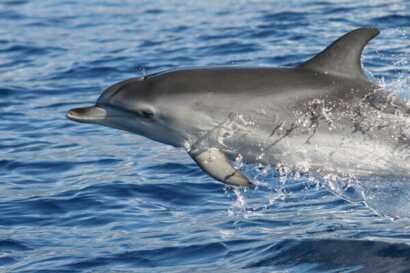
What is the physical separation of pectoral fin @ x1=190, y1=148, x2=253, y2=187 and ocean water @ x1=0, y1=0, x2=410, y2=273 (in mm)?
715

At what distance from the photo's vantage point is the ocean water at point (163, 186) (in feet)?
29.2

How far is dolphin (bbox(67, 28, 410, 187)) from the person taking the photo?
840cm

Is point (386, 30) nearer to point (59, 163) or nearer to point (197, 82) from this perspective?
point (59, 163)

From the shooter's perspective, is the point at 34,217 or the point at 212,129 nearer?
the point at 212,129

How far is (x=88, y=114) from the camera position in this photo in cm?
858

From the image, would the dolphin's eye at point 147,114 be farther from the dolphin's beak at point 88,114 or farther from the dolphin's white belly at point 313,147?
the dolphin's white belly at point 313,147

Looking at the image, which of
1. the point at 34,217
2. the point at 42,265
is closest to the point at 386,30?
the point at 34,217

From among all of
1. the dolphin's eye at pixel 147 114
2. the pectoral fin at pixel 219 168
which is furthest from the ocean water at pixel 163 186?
the dolphin's eye at pixel 147 114

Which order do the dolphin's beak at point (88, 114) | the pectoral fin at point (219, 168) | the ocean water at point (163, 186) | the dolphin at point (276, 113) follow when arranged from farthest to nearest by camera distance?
the ocean water at point (163, 186), the dolphin's beak at point (88, 114), the dolphin at point (276, 113), the pectoral fin at point (219, 168)

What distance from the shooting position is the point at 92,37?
18828 millimetres

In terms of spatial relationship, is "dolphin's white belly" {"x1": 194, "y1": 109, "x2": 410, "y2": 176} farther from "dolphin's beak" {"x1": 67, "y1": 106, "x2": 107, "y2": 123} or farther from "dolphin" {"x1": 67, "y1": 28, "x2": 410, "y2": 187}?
"dolphin's beak" {"x1": 67, "y1": 106, "x2": 107, "y2": 123}

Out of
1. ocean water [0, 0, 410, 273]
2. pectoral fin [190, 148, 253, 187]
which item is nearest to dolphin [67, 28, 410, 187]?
pectoral fin [190, 148, 253, 187]

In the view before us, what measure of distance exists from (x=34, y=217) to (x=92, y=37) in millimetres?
8915

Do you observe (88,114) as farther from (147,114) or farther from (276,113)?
(276,113)
